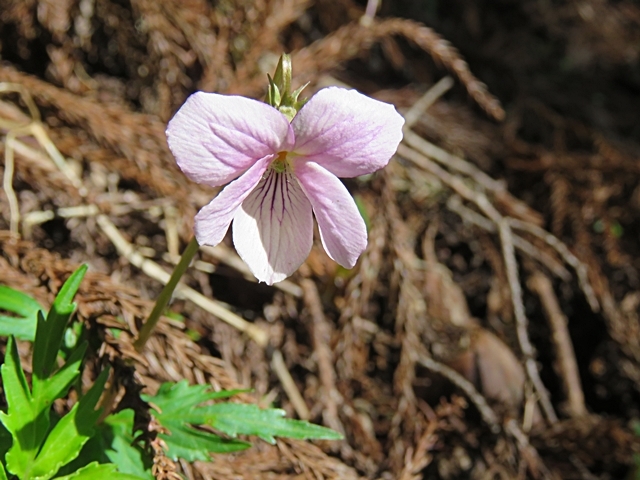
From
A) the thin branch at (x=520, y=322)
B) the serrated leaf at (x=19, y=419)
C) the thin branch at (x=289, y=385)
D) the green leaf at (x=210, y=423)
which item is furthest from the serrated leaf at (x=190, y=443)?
the thin branch at (x=520, y=322)

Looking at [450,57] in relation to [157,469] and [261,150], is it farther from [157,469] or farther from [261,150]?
[157,469]

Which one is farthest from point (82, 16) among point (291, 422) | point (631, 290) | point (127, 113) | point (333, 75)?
point (631, 290)

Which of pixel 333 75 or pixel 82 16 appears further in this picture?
pixel 333 75

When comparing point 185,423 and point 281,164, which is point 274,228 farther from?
point 185,423

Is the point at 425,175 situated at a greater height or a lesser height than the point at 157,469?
lesser

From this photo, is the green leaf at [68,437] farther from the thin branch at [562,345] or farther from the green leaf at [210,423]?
the thin branch at [562,345]

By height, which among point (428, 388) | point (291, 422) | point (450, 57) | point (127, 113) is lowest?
point (428, 388)

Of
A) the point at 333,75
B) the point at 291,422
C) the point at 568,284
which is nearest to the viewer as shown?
the point at 291,422

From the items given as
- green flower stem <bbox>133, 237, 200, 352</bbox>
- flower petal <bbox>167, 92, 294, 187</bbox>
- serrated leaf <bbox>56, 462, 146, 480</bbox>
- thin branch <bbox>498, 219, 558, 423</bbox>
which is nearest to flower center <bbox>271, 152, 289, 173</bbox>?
flower petal <bbox>167, 92, 294, 187</bbox>
